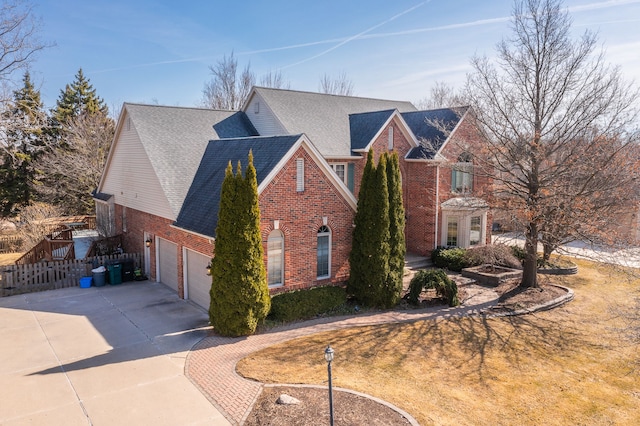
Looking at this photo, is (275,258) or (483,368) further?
(275,258)

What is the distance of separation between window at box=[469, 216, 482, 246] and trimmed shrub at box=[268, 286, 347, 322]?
11.8 meters

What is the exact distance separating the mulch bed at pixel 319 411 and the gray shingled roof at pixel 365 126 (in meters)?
16.2

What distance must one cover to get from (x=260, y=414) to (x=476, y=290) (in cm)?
1329

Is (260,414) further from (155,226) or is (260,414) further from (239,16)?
(239,16)

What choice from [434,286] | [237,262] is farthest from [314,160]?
[434,286]

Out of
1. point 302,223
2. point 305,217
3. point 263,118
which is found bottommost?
point 302,223

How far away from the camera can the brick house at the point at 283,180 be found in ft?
51.2

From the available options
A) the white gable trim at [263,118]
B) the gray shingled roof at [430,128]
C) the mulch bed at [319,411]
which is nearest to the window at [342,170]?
the white gable trim at [263,118]

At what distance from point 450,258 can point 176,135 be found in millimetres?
14566

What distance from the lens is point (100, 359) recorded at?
11875mm

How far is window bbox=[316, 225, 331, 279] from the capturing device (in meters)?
16.7

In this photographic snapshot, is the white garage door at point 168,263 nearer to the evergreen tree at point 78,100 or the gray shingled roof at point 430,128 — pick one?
the gray shingled roof at point 430,128

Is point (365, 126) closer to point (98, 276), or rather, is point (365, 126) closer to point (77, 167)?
point (98, 276)

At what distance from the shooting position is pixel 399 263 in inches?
655
